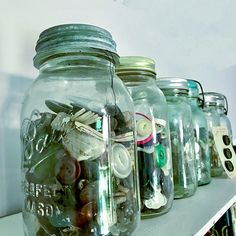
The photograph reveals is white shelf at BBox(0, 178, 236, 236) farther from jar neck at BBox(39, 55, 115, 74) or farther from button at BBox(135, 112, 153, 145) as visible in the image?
jar neck at BBox(39, 55, 115, 74)

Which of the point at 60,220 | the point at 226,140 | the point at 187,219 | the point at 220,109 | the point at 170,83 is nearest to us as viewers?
the point at 60,220

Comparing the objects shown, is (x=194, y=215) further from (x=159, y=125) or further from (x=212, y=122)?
(x=212, y=122)

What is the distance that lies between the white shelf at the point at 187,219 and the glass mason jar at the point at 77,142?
5cm

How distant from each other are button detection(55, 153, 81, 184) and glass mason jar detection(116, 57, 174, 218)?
18 cm

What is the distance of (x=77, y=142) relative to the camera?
0.34m

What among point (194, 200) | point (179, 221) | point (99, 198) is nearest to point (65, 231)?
point (99, 198)

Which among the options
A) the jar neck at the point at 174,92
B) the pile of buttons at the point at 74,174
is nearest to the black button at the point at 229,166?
the jar neck at the point at 174,92

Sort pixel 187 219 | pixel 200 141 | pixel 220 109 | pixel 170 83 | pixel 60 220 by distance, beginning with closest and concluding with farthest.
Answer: pixel 60 220
pixel 187 219
pixel 170 83
pixel 200 141
pixel 220 109

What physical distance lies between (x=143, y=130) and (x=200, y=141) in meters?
0.32

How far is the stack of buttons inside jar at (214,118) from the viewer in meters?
0.85

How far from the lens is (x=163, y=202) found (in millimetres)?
485

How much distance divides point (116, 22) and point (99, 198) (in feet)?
2.17

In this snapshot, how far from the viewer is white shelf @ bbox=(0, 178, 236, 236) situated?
0.40m

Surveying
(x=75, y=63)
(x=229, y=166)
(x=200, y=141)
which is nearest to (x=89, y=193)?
(x=75, y=63)
